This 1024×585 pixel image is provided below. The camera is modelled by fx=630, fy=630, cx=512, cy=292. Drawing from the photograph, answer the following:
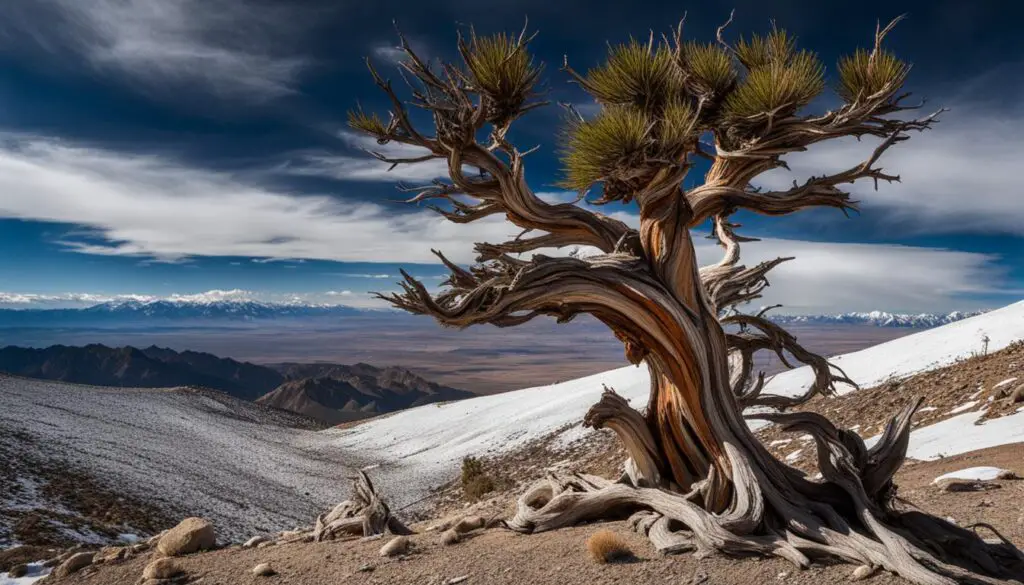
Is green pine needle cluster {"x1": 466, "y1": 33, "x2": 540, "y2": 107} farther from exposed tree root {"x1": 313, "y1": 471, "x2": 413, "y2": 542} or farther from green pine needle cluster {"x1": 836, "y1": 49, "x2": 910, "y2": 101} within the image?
exposed tree root {"x1": 313, "y1": 471, "x2": 413, "y2": 542}

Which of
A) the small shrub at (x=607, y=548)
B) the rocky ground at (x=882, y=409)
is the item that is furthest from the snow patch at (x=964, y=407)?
the small shrub at (x=607, y=548)

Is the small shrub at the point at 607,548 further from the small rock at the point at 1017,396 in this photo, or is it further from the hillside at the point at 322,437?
the small rock at the point at 1017,396

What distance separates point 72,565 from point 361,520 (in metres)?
3.83

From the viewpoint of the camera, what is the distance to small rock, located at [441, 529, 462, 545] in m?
7.31

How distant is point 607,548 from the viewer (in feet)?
20.0

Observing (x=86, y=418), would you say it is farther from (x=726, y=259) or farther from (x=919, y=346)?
(x=919, y=346)

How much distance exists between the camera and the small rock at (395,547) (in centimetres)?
696

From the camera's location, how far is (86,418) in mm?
32250

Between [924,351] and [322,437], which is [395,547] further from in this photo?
[322,437]

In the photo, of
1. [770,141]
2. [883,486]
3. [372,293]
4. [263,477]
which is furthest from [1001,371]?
[263,477]

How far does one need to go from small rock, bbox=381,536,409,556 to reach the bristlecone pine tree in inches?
56.8

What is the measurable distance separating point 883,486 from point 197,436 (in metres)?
36.7

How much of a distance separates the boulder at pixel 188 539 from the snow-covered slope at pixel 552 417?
13.7 metres

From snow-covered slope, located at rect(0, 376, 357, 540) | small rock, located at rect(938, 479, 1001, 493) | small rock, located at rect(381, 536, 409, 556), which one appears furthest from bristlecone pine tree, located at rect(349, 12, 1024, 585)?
snow-covered slope, located at rect(0, 376, 357, 540)
